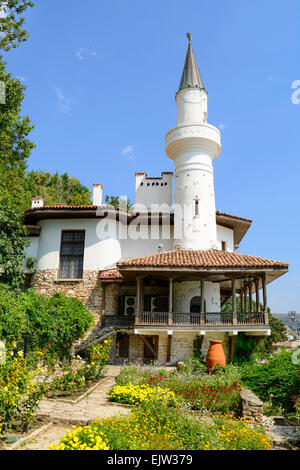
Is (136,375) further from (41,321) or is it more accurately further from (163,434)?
(163,434)

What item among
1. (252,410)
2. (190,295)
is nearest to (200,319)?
(190,295)

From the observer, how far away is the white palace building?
48.9ft

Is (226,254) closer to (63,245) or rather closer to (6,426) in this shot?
(63,245)

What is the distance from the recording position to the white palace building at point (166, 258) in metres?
14.9

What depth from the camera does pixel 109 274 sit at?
17.6m

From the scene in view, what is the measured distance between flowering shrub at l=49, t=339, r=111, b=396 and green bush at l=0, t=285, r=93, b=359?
1.51 m

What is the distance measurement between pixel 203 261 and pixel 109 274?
5.25m

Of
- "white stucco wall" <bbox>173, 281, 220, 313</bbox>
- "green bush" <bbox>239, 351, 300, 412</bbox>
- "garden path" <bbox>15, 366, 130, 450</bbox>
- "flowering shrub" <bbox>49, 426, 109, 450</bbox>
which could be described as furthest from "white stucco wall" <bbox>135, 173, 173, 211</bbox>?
"flowering shrub" <bbox>49, 426, 109, 450</bbox>

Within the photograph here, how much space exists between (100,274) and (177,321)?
16.9ft

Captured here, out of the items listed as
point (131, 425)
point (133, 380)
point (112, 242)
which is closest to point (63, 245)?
point (112, 242)

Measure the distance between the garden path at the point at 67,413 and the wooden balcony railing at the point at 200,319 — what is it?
4519mm

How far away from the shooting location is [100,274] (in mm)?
17922

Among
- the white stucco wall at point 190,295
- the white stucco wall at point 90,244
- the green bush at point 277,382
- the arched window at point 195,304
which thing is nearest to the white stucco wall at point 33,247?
the white stucco wall at point 90,244

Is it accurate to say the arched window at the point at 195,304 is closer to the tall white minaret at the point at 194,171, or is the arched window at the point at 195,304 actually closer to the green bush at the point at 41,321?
the tall white minaret at the point at 194,171
